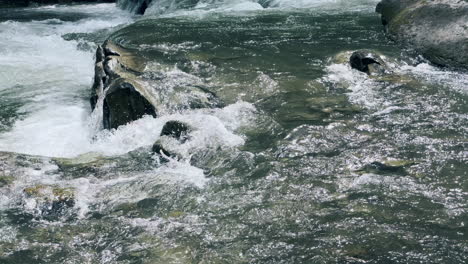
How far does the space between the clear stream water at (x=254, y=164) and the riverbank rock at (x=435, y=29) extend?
0.34 metres

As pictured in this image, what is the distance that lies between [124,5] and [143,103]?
1784 cm

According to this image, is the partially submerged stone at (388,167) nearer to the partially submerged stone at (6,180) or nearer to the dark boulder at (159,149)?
the dark boulder at (159,149)

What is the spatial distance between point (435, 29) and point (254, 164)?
584cm

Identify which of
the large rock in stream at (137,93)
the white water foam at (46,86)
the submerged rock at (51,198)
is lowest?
the white water foam at (46,86)

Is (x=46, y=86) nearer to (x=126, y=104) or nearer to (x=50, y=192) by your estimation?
(x=126, y=104)

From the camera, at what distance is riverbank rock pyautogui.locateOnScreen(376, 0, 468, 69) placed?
368 inches

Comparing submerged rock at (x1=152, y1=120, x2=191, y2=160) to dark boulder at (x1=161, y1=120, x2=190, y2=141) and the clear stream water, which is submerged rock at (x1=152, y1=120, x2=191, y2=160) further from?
the clear stream water

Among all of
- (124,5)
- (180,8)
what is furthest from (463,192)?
(124,5)

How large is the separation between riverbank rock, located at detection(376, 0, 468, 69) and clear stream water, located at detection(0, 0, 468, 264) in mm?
340

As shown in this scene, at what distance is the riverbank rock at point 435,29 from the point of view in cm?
934

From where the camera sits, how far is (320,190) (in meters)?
5.43

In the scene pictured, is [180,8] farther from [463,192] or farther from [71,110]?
[463,192]

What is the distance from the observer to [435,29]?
10000 mm

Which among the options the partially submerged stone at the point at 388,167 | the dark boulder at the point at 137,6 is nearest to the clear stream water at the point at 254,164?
the partially submerged stone at the point at 388,167
